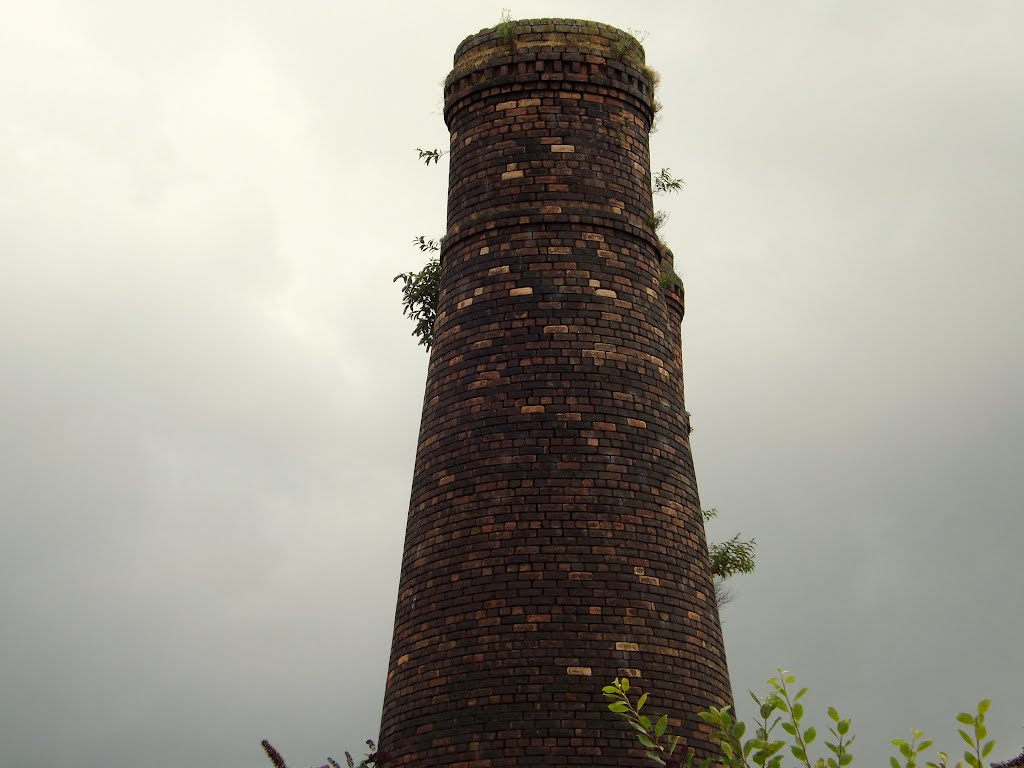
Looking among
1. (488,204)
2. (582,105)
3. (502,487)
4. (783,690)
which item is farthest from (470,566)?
(783,690)

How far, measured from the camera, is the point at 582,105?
18.4 metres

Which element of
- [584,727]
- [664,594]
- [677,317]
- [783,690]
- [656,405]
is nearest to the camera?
[783,690]

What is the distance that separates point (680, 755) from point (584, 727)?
1.06 m

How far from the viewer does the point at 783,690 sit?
9352mm

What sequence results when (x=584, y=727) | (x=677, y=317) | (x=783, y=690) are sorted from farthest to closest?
(x=677, y=317)
(x=584, y=727)
(x=783, y=690)

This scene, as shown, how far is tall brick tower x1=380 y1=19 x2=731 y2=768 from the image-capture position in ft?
51.7

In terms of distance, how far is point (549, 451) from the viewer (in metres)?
16.6

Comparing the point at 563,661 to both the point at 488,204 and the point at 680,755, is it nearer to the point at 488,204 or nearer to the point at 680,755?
the point at 680,755

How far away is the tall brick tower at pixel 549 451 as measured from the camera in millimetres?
15758

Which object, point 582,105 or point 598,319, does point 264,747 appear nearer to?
point 598,319

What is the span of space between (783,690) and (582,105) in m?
10.6

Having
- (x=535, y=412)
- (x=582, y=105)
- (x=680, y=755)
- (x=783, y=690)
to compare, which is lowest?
Result: (x=783, y=690)

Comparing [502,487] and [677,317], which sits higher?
[677,317]

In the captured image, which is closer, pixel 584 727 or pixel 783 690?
pixel 783 690
